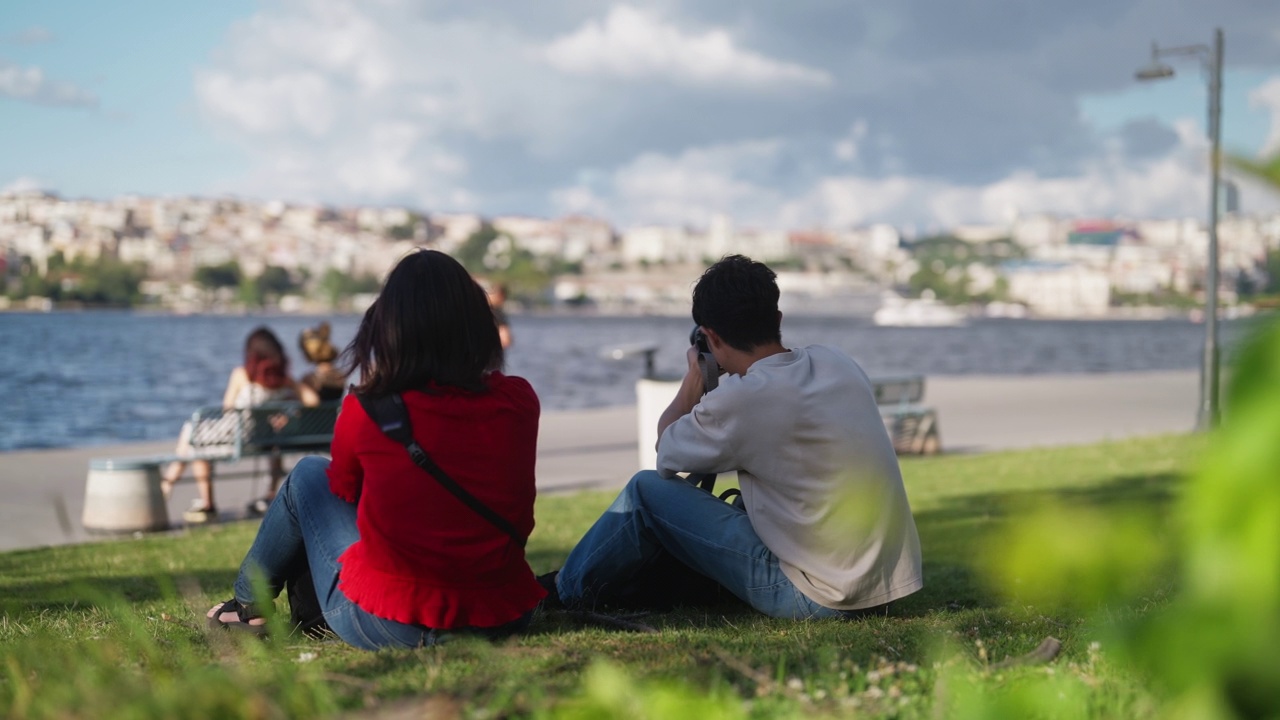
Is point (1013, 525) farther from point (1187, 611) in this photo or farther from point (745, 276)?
point (745, 276)

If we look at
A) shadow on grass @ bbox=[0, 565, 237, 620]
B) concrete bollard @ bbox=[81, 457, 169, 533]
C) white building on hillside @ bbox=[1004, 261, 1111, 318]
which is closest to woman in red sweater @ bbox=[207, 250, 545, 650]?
shadow on grass @ bbox=[0, 565, 237, 620]

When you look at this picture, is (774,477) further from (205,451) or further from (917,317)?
(917,317)

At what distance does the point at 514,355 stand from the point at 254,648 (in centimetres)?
5773

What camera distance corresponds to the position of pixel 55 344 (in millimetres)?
67500

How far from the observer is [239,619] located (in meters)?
3.78

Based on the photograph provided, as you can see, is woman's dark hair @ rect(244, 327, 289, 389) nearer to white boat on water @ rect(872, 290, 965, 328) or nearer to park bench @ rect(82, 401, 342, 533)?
park bench @ rect(82, 401, 342, 533)

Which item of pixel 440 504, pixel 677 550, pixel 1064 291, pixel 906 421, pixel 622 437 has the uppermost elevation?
pixel 440 504

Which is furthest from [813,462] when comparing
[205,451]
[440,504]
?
[205,451]

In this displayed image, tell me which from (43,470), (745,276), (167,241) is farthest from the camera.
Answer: (167,241)

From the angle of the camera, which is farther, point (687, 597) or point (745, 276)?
point (687, 597)

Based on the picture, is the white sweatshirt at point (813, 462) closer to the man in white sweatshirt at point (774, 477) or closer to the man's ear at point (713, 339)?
the man in white sweatshirt at point (774, 477)

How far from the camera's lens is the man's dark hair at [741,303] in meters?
3.80

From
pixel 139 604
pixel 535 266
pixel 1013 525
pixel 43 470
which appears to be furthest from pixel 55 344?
pixel 535 266

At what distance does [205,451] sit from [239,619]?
230 inches
